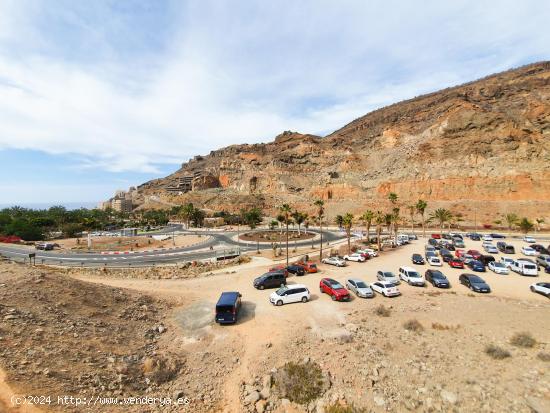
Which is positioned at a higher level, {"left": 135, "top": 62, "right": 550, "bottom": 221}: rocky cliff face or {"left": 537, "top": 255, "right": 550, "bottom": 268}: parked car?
{"left": 135, "top": 62, "right": 550, "bottom": 221}: rocky cliff face

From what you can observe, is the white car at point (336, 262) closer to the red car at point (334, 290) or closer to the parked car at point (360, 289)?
the parked car at point (360, 289)

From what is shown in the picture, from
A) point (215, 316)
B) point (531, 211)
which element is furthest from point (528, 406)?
point (531, 211)

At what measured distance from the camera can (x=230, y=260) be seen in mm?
41562

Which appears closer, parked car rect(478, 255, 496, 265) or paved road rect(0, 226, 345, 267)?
parked car rect(478, 255, 496, 265)

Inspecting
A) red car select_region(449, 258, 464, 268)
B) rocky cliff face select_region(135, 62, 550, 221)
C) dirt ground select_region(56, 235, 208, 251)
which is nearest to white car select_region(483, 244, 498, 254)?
red car select_region(449, 258, 464, 268)

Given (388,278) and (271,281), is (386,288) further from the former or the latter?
(271,281)

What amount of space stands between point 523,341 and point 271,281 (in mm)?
17506

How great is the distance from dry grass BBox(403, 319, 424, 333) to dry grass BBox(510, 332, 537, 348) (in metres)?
4.51

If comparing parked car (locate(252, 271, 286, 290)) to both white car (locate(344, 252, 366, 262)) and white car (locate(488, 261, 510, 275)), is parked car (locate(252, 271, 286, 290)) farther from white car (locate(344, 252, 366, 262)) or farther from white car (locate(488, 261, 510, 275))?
white car (locate(488, 261, 510, 275))

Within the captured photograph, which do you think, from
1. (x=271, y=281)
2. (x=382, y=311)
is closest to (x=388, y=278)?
(x=382, y=311)

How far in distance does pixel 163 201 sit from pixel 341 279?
514 feet

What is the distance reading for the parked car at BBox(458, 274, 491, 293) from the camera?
23.7 metres

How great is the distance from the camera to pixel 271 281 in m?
25.9

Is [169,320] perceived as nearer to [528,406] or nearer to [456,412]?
[456,412]
